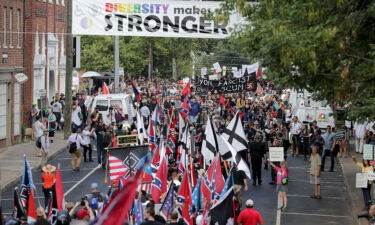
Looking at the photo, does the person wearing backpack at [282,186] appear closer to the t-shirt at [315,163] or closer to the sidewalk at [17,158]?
the t-shirt at [315,163]

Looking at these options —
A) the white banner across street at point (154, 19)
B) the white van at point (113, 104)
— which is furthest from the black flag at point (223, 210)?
the white van at point (113, 104)

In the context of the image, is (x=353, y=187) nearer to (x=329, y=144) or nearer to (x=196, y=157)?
(x=329, y=144)

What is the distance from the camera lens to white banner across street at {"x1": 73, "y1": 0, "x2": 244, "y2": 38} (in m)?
34.7

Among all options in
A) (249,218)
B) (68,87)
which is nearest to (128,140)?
(249,218)


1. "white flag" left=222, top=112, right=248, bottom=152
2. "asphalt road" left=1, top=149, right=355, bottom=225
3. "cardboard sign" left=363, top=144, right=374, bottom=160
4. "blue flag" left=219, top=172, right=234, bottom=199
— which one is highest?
"white flag" left=222, top=112, right=248, bottom=152

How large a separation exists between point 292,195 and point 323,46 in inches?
371

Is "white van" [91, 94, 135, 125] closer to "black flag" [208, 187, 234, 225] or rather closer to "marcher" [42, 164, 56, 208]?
"marcher" [42, 164, 56, 208]

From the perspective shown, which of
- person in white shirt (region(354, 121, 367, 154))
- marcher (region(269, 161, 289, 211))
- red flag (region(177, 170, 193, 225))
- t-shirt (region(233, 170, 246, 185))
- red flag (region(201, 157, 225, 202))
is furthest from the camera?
person in white shirt (region(354, 121, 367, 154))

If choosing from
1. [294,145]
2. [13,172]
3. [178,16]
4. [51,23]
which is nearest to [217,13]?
[13,172]

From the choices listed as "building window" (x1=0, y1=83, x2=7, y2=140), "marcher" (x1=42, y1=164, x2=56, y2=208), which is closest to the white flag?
"marcher" (x1=42, y1=164, x2=56, y2=208)

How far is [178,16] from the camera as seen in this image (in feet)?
114

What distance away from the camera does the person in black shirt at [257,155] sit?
27141 mm

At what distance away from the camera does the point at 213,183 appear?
62.7 feet

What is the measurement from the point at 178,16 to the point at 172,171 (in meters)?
14.4
